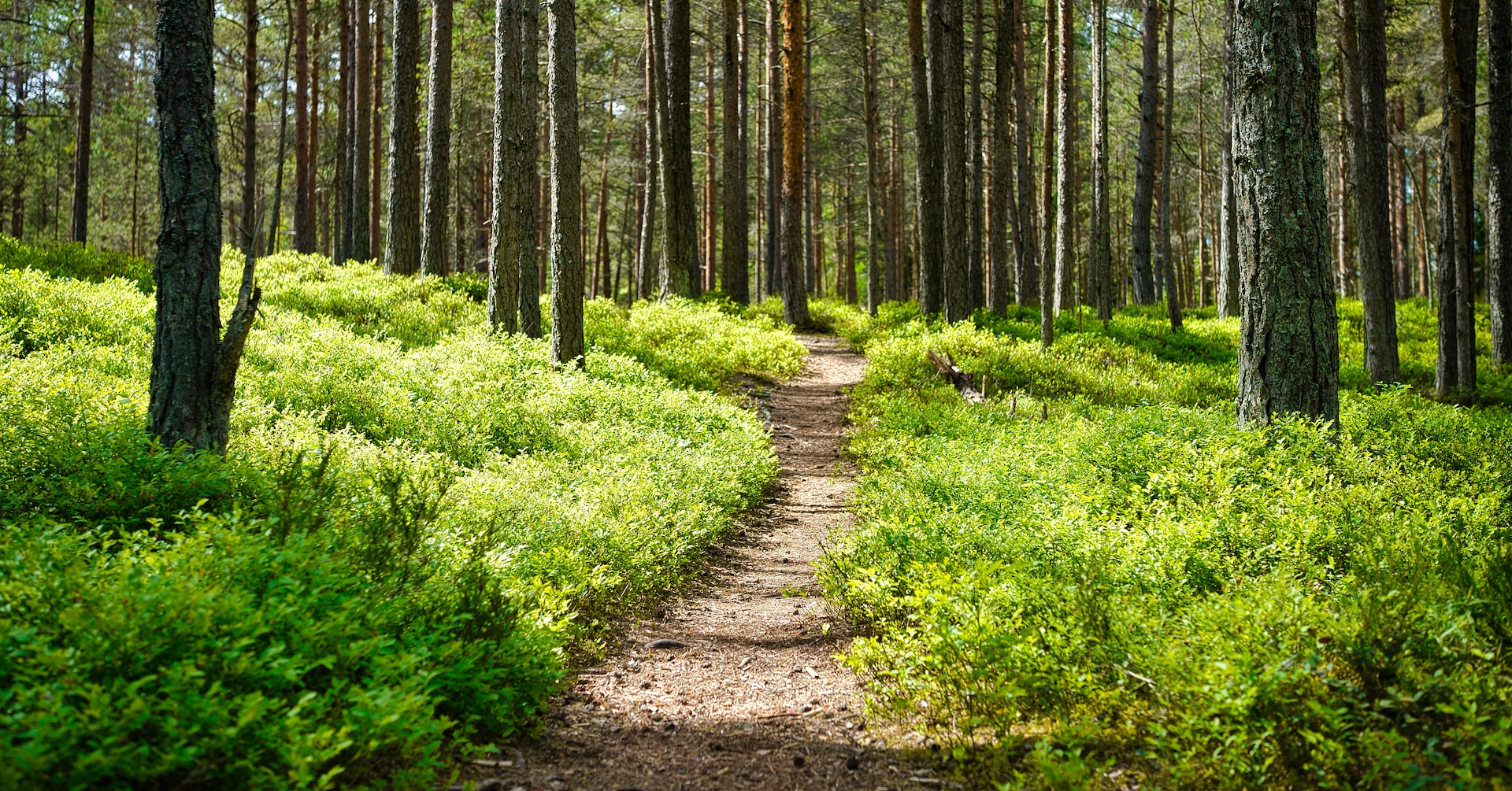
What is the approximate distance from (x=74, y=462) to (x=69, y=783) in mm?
3408

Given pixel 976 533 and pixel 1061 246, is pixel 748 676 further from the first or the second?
pixel 1061 246

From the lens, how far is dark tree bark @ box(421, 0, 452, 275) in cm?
1644

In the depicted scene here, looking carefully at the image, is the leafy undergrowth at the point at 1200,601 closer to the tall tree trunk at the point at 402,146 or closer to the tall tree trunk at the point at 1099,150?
the tall tree trunk at the point at 1099,150

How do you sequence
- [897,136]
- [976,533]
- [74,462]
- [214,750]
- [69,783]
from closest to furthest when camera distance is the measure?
[69,783] < [214,750] < [74,462] < [976,533] < [897,136]

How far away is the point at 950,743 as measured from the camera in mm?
3822

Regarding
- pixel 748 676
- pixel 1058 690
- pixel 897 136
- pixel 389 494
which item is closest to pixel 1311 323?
pixel 1058 690

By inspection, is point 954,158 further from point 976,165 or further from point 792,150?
point 792,150

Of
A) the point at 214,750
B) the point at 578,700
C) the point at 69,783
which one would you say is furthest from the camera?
the point at 578,700

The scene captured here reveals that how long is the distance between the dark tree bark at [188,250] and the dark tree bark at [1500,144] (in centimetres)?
1618

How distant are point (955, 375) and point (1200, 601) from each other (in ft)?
34.1

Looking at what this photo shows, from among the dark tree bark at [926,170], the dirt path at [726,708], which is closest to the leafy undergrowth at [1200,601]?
the dirt path at [726,708]

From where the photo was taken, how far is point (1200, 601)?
4.16 m

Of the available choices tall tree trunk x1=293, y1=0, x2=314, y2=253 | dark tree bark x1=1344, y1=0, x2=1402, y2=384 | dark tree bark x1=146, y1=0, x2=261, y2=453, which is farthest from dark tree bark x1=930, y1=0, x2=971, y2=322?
tall tree trunk x1=293, y1=0, x2=314, y2=253

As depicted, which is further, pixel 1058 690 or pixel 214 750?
pixel 1058 690
